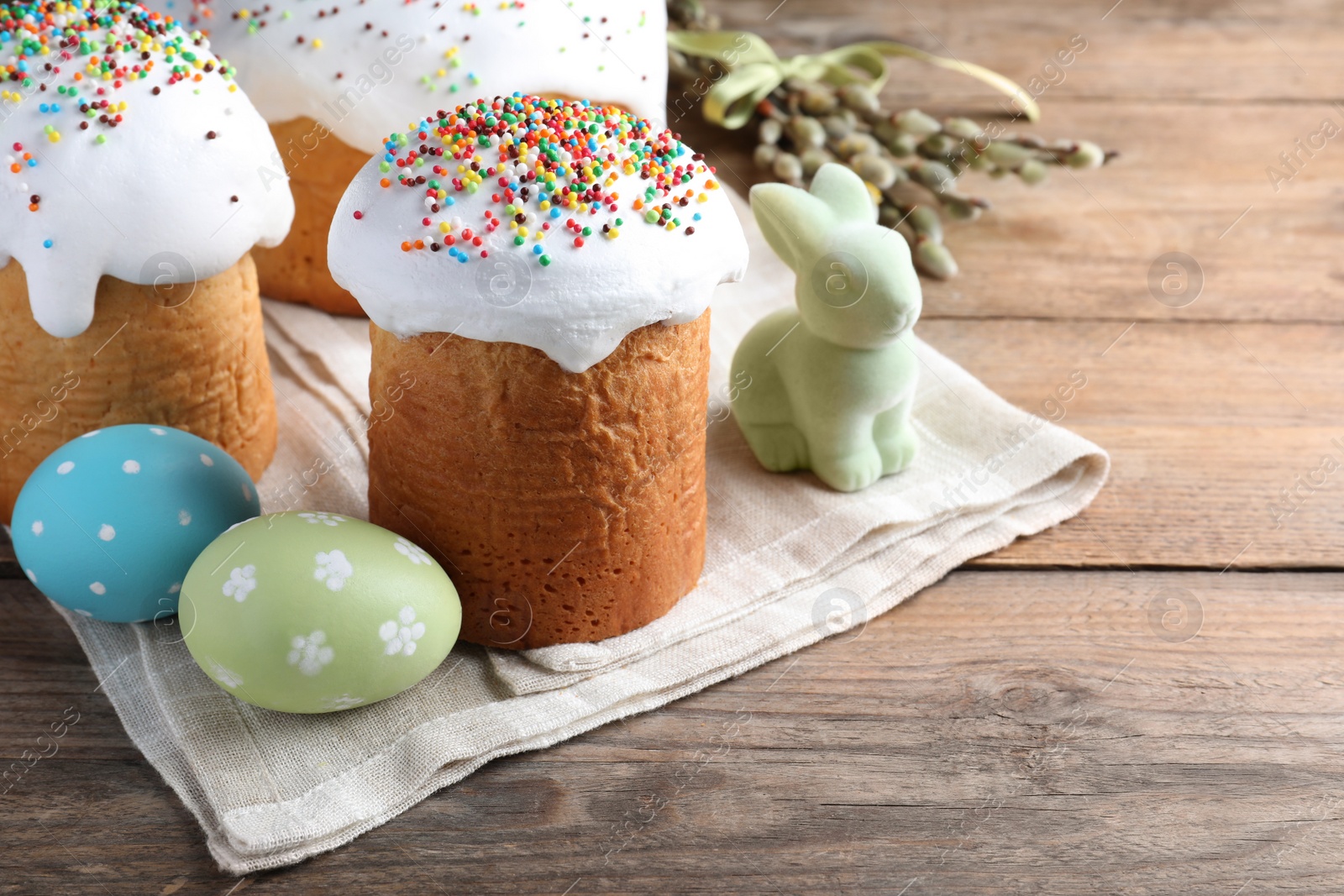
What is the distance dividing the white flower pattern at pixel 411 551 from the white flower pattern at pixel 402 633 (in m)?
0.05

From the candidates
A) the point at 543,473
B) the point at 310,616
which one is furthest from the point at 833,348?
the point at 310,616

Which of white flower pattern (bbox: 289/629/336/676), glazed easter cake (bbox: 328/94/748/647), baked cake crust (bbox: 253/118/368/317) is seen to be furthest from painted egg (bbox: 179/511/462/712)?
baked cake crust (bbox: 253/118/368/317)

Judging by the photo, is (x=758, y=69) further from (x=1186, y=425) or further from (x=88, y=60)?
(x=88, y=60)

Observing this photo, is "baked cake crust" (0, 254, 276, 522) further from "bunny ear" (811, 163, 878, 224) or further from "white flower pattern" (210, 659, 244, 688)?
"bunny ear" (811, 163, 878, 224)

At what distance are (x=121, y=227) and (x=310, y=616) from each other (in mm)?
440

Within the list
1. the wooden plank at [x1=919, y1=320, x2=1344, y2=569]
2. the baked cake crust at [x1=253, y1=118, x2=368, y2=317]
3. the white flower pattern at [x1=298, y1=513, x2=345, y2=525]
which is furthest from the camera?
the baked cake crust at [x1=253, y1=118, x2=368, y2=317]

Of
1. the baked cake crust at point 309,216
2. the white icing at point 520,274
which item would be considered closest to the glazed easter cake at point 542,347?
the white icing at point 520,274

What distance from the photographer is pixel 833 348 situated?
135 centimetres

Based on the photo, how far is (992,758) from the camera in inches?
43.4

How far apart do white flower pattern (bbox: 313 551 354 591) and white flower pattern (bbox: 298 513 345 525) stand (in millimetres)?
46

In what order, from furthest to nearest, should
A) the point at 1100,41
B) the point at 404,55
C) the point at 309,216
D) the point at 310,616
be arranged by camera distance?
1. the point at 1100,41
2. the point at 309,216
3. the point at 404,55
4. the point at 310,616

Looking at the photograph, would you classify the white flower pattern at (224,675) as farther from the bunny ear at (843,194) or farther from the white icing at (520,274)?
the bunny ear at (843,194)

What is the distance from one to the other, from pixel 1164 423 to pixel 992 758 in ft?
2.18

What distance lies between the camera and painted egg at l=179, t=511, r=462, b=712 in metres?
1.03
